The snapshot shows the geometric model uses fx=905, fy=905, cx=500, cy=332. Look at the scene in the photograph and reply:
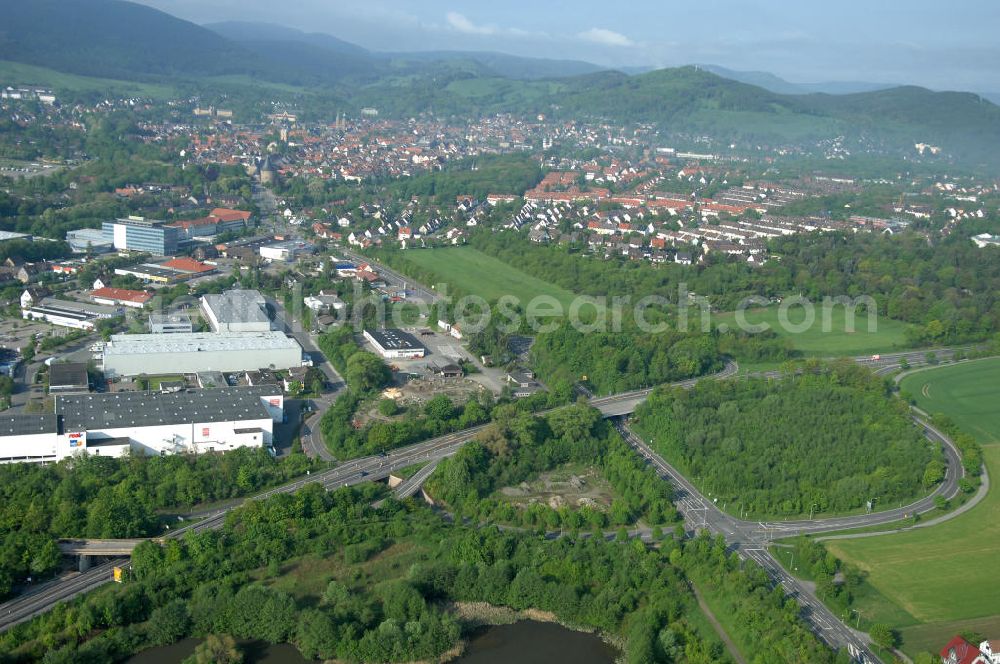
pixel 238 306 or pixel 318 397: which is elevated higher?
pixel 238 306

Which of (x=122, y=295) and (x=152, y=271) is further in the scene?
(x=152, y=271)

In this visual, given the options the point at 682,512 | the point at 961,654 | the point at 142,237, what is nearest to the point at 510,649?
the point at 682,512

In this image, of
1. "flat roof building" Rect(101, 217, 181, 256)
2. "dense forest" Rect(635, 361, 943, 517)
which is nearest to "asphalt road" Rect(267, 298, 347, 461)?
"dense forest" Rect(635, 361, 943, 517)

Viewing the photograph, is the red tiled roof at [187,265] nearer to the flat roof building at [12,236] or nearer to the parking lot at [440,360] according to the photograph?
the flat roof building at [12,236]

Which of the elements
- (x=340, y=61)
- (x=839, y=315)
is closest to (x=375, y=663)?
(x=839, y=315)

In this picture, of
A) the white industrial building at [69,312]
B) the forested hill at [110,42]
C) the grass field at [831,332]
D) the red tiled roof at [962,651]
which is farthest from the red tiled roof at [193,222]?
the forested hill at [110,42]

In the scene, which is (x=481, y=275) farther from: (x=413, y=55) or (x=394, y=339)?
(x=413, y=55)

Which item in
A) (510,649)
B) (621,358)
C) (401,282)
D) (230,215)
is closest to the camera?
(510,649)
